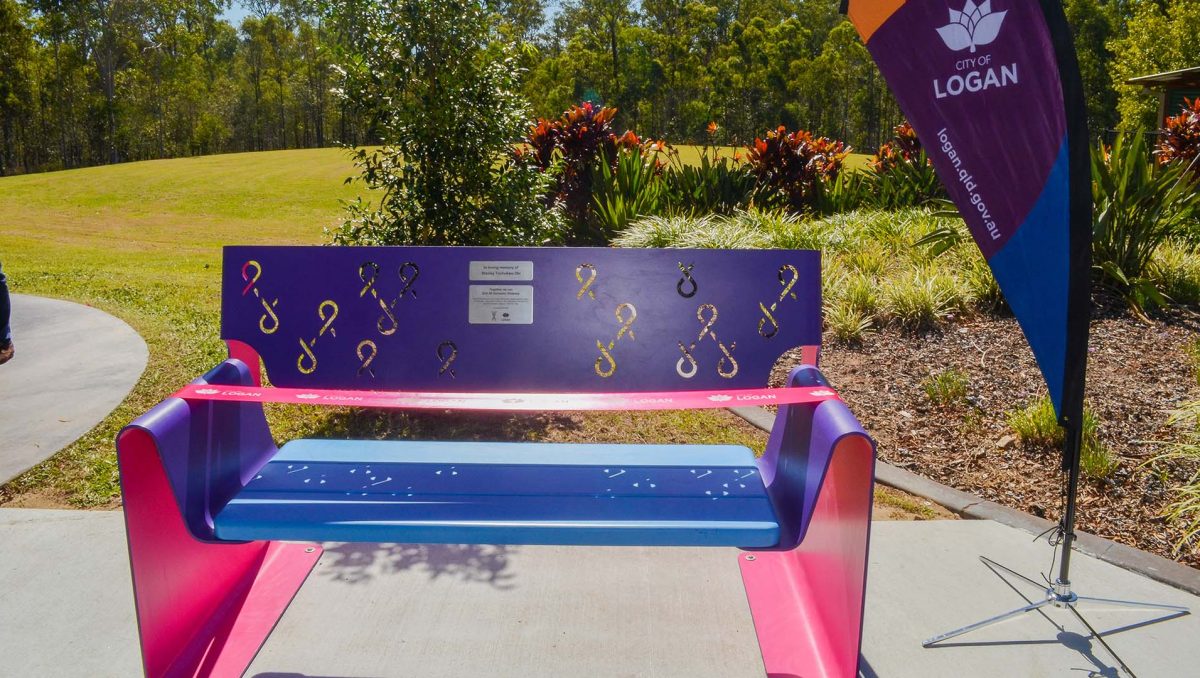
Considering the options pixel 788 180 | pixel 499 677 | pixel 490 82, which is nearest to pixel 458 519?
pixel 499 677

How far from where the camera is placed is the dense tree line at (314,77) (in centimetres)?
5859

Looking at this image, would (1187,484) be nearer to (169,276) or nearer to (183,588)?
(183,588)

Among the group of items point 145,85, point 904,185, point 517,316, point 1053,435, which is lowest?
point 1053,435

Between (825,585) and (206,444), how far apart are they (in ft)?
6.77

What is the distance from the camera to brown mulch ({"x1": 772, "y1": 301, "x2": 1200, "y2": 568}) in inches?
153

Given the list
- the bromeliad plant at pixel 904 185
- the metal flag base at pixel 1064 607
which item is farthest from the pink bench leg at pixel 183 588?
the bromeliad plant at pixel 904 185

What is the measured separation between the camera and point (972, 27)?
2.63 meters

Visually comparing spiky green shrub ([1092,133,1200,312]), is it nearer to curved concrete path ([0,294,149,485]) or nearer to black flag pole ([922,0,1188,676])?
black flag pole ([922,0,1188,676])

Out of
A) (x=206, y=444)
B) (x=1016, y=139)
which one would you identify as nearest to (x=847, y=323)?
(x=1016, y=139)

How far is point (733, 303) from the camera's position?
339 centimetres

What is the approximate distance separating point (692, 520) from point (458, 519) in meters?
0.70

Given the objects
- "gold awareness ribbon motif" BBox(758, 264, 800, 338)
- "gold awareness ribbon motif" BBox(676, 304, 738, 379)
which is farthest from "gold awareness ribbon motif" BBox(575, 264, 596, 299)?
"gold awareness ribbon motif" BBox(758, 264, 800, 338)

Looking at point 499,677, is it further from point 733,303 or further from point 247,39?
point 247,39

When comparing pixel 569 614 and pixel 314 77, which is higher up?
pixel 314 77
